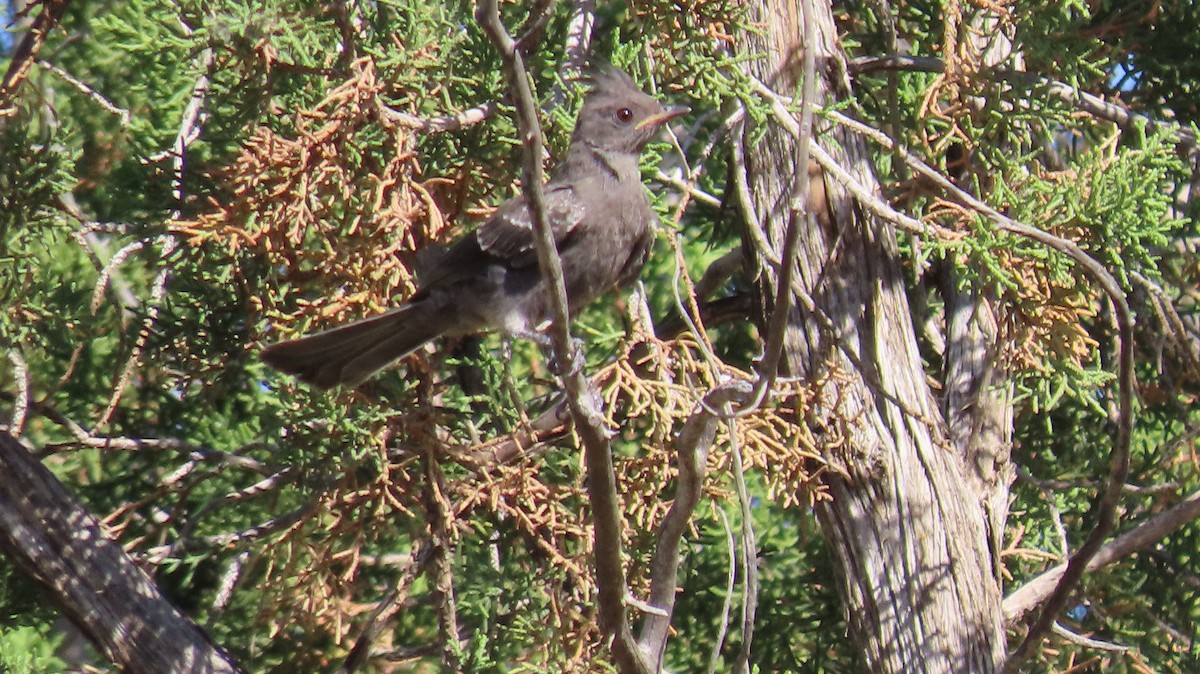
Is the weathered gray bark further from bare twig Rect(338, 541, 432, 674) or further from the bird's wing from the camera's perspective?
bare twig Rect(338, 541, 432, 674)

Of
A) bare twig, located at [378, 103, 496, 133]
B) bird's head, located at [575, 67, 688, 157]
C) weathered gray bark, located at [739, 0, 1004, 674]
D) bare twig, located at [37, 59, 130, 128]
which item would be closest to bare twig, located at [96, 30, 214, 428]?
bare twig, located at [37, 59, 130, 128]

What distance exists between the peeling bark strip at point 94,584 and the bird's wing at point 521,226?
1459 millimetres

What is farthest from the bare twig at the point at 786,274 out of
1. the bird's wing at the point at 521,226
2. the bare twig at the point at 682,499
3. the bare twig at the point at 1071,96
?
the bare twig at the point at 1071,96

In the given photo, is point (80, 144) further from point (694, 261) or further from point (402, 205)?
point (694, 261)

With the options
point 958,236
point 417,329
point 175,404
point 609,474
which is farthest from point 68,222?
point 958,236

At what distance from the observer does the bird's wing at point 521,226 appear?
4.14 meters

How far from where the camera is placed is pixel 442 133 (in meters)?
4.55

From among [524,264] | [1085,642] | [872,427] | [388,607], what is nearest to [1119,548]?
[1085,642]

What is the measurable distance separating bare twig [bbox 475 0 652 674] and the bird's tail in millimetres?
1131

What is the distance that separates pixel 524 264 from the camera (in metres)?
4.37

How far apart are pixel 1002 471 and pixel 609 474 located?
2.23 metres

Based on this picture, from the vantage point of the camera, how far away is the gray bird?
4188mm

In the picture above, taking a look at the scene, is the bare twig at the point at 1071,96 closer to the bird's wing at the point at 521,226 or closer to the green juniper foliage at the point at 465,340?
the green juniper foliage at the point at 465,340

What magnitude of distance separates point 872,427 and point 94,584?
96.6 inches
